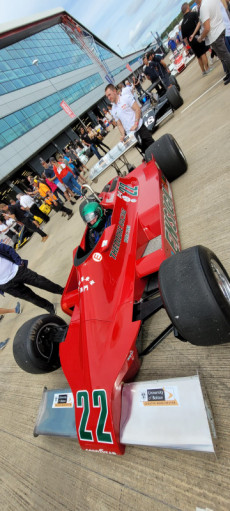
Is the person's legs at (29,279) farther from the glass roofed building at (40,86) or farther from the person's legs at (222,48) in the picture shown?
the glass roofed building at (40,86)

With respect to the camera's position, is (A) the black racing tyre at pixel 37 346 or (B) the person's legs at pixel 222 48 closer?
(A) the black racing tyre at pixel 37 346

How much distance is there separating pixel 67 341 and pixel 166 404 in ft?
3.27

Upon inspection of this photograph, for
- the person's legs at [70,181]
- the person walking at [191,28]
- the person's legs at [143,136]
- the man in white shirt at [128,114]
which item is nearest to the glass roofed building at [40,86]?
the person's legs at [70,181]

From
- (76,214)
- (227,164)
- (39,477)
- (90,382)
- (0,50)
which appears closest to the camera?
(90,382)

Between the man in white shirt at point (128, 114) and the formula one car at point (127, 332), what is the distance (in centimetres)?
217

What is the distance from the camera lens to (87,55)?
4194 cm

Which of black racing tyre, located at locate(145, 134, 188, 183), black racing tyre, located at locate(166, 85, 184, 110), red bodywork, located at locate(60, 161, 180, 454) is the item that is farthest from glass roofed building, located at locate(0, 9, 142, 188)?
red bodywork, located at locate(60, 161, 180, 454)

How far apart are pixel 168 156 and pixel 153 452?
3508mm

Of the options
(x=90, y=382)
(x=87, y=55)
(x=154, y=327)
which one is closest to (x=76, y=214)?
(x=154, y=327)

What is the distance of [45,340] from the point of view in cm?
263

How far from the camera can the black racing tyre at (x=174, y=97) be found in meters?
6.22

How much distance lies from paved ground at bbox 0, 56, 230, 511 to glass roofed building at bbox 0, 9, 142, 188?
14.1 meters

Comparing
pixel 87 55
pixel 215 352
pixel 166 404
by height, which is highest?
pixel 87 55

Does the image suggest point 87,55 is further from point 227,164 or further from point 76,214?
point 227,164
